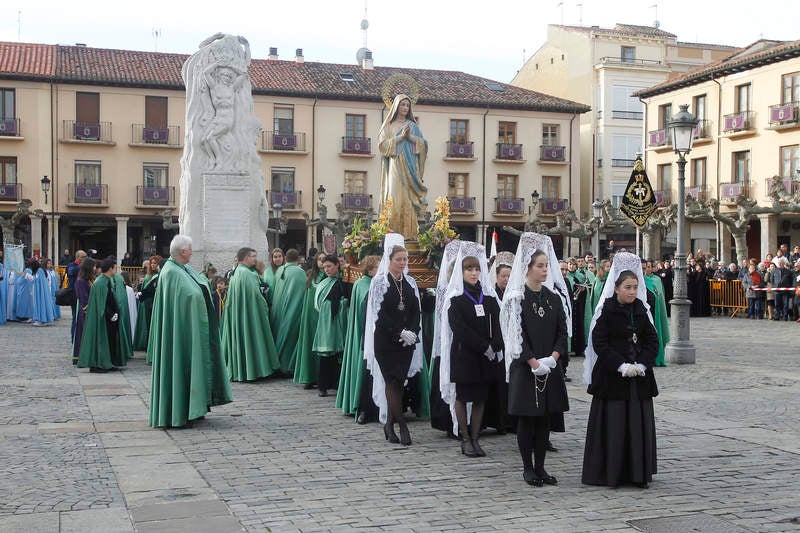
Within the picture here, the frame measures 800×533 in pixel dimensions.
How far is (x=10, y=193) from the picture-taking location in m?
43.6

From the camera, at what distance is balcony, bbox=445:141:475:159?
1954 inches

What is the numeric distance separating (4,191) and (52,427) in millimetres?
37469

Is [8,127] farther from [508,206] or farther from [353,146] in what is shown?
[508,206]

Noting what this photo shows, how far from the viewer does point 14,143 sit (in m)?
44.1

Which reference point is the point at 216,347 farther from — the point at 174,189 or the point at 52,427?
the point at 174,189

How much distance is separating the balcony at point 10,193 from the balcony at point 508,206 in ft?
76.9

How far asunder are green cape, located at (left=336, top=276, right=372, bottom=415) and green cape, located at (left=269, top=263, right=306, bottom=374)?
10.2 ft

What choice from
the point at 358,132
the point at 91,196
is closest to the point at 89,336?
the point at 91,196

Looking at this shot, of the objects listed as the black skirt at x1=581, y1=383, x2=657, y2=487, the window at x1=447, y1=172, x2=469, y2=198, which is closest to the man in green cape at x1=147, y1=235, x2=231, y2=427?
the black skirt at x1=581, y1=383, x2=657, y2=487

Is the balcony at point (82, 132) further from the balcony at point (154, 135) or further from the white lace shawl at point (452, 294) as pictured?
the white lace shawl at point (452, 294)

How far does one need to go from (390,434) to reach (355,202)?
3955 cm

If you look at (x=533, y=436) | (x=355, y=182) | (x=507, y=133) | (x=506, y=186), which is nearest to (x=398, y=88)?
(x=533, y=436)

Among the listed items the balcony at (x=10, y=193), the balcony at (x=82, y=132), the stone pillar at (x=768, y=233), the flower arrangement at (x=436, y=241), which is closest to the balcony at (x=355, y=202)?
the balcony at (x=82, y=132)

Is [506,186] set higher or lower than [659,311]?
higher
